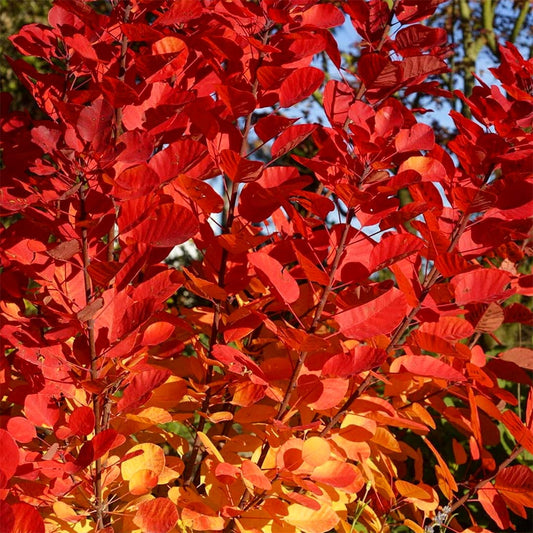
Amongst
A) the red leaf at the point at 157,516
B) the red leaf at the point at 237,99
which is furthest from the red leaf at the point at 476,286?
the red leaf at the point at 157,516

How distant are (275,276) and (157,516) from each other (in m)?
0.41

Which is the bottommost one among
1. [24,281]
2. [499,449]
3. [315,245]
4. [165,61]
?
[499,449]

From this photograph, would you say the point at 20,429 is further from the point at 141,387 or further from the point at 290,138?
the point at 290,138

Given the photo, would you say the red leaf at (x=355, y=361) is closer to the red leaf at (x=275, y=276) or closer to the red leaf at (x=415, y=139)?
the red leaf at (x=275, y=276)

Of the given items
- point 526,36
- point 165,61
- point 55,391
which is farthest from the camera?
point 526,36

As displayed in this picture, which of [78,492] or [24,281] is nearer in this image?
[78,492]

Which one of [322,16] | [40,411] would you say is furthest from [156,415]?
[322,16]

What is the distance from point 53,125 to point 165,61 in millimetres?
193

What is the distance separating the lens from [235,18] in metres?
1.10

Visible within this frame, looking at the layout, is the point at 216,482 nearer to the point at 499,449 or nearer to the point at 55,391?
the point at 55,391

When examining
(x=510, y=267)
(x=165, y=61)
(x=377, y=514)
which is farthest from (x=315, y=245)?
(x=377, y=514)

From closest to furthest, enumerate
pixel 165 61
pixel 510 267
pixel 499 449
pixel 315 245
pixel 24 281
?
pixel 165 61, pixel 315 245, pixel 24 281, pixel 510 267, pixel 499 449

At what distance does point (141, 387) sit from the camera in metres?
0.99

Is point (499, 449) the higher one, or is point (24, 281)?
point (24, 281)
